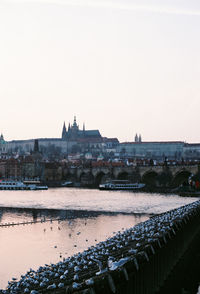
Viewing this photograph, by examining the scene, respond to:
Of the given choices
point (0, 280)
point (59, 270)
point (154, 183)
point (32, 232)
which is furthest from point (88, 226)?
point (154, 183)

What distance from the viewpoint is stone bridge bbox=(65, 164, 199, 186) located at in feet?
359

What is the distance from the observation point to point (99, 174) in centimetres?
13688

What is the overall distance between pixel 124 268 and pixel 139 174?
10690 cm

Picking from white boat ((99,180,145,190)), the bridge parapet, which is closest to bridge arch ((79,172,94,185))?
white boat ((99,180,145,190))

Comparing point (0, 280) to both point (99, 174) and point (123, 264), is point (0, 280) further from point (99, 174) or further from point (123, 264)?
point (99, 174)

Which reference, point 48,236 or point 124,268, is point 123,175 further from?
point 124,268

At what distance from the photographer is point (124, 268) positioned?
13.5m

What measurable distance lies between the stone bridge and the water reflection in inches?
2251

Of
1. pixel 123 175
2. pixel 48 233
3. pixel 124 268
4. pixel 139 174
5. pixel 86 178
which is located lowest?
pixel 48 233

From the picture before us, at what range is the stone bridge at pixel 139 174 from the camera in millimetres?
109375

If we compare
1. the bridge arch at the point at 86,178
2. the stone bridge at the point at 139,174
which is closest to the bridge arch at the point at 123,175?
the stone bridge at the point at 139,174

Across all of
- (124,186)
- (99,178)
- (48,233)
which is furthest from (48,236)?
(99,178)

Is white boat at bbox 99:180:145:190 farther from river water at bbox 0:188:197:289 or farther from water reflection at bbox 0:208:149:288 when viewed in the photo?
water reflection at bbox 0:208:149:288

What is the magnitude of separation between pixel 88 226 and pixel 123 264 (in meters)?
27.5
